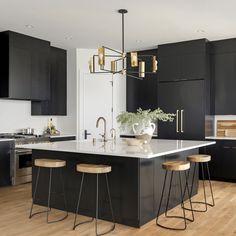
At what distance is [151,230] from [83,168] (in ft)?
3.28

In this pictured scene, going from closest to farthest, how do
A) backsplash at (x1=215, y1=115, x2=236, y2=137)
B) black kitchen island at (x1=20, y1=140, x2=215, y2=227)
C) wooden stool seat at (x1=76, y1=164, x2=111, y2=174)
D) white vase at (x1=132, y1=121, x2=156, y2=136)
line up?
wooden stool seat at (x1=76, y1=164, x2=111, y2=174) < black kitchen island at (x1=20, y1=140, x2=215, y2=227) < white vase at (x1=132, y1=121, x2=156, y2=136) < backsplash at (x1=215, y1=115, x2=236, y2=137)

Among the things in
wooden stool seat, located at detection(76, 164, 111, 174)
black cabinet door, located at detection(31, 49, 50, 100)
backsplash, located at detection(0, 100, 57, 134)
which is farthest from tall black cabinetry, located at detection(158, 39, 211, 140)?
wooden stool seat, located at detection(76, 164, 111, 174)

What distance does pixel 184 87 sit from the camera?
21.2 feet

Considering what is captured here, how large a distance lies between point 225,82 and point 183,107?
939 mm

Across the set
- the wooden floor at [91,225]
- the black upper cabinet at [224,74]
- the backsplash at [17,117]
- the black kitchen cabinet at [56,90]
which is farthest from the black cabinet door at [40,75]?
the black upper cabinet at [224,74]

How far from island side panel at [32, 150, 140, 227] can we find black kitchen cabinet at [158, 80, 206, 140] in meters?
3.02

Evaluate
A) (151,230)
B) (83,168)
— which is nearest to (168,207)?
(151,230)

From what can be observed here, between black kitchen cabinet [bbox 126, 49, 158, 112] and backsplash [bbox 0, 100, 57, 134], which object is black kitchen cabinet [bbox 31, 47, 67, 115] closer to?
backsplash [bbox 0, 100, 57, 134]

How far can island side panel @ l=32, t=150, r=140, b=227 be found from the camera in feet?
11.6

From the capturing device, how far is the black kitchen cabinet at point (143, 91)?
23.4ft

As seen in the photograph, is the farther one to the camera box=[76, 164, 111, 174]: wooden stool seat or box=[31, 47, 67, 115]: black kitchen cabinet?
box=[31, 47, 67, 115]: black kitchen cabinet

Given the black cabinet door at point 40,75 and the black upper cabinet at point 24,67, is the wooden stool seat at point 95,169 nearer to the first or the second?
the black upper cabinet at point 24,67

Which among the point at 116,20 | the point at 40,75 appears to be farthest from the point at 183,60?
the point at 40,75

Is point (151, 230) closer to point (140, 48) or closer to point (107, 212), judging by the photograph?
point (107, 212)
